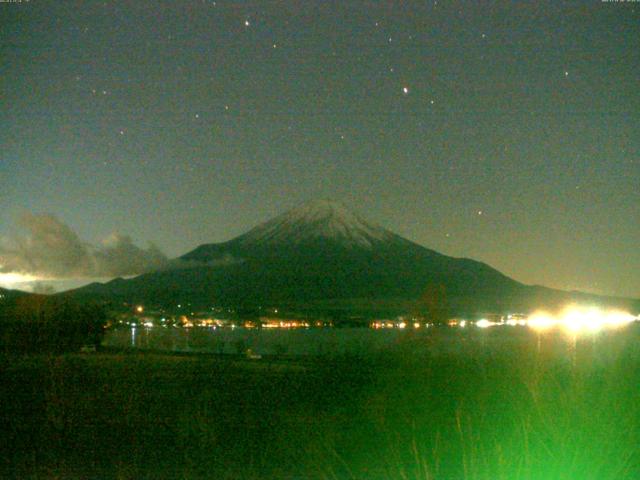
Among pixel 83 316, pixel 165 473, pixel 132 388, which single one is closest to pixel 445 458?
pixel 165 473

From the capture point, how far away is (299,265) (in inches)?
4419

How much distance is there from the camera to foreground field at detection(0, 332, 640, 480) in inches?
379

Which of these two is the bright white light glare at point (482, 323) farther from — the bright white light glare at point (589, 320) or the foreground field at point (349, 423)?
the foreground field at point (349, 423)

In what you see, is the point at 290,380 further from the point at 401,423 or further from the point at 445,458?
the point at 445,458

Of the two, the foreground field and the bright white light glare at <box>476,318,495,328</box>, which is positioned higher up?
the bright white light glare at <box>476,318,495,328</box>

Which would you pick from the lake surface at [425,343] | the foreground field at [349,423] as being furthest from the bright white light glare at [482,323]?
the foreground field at [349,423]

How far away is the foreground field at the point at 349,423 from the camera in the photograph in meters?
9.63

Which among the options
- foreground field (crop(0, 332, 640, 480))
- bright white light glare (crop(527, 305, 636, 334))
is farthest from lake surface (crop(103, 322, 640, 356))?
foreground field (crop(0, 332, 640, 480))

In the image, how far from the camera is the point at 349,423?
1328 centimetres

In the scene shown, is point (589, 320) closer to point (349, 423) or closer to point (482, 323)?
point (482, 323)

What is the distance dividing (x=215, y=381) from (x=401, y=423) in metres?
7.99

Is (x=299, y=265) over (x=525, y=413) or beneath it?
over

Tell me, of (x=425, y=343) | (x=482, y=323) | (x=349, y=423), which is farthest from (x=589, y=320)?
(x=349, y=423)

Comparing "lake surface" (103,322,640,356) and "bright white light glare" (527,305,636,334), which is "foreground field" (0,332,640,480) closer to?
"lake surface" (103,322,640,356)
